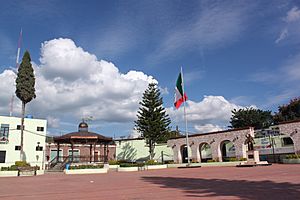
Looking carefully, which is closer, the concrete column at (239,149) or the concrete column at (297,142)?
the concrete column at (297,142)

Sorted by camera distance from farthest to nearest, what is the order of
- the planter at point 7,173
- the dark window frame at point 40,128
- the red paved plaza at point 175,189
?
the dark window frame at point 40,128 < the planter at point 7,173 < the red paved plaza at point 175,189

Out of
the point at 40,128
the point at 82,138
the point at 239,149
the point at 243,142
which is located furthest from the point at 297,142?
the point at 40,128

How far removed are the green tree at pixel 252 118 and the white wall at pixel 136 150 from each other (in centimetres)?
2077

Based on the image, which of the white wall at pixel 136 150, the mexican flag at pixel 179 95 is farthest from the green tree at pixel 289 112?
the mexican flag at pixel 179 95

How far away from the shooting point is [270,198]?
7664mm

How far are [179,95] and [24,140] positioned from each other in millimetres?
23141

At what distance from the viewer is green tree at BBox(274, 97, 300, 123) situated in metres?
51.4

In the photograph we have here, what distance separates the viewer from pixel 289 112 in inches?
2073

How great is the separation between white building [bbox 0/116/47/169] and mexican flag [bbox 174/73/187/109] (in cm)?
2078

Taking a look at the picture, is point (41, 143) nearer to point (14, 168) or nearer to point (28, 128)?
point (28, 128)

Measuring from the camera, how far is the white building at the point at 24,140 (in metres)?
37.2

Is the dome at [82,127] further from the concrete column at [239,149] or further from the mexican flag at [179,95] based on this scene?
the concrete column at [239,149]

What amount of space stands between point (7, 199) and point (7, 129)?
1248 inches

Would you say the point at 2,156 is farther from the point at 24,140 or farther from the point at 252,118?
the point at 252,118
